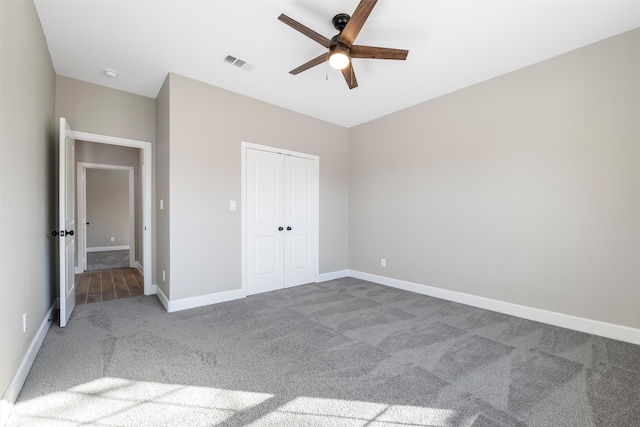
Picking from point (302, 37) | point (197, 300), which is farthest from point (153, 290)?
point (302, 37)

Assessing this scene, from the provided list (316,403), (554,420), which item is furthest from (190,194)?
(554,420)

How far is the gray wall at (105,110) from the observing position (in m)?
3.42

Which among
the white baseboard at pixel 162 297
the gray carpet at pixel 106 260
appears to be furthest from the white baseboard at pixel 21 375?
the gray carpet at pixel 106 260

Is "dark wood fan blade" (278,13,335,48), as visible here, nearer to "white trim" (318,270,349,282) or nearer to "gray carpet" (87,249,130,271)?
"white trim" (318,270,349,282)

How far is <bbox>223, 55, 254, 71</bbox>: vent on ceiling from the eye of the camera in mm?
3012

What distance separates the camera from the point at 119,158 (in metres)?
5.37

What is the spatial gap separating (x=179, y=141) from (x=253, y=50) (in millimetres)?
1375

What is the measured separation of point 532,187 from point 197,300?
13.3ft

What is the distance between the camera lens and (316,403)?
1728 millimetres

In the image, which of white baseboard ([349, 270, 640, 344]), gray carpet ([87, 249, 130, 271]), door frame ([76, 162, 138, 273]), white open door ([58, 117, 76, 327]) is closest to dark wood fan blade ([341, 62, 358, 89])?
white open door ([58, 117, 76, 327])

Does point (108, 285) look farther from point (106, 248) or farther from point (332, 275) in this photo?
point (106, 248)

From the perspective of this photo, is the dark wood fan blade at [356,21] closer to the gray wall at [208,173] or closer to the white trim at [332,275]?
the gray wall at [208,173]

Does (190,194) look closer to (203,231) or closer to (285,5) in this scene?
(203,231)

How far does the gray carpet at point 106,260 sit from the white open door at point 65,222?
3232mm
